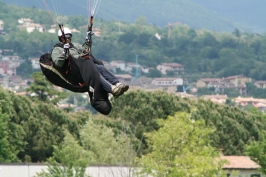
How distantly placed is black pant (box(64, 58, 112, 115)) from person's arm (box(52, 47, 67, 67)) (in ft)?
0.86

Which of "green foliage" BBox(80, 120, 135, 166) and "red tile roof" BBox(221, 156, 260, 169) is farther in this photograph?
"red tile roof" BBox(221, 156, 260, 169)

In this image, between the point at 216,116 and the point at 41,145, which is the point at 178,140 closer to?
the point at 41,145

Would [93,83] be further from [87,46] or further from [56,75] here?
[56,75]

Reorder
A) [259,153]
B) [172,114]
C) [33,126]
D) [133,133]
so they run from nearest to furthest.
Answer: [259,153] < [33,126] < [133,133] < [172,114]

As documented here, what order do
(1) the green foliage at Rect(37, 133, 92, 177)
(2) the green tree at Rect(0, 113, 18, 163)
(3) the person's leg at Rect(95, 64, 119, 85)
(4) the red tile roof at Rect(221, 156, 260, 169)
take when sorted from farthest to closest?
1. (4) the red tile roof at Rect(221, 156, 260, 169)
2. (2) the green tree at Rect(0, 113, 18, 163)
3. (1) the green foliage at Rect(37, 133, 92, 177)
4. (3) the person's leg at Rect(95, 64, 119, 85)

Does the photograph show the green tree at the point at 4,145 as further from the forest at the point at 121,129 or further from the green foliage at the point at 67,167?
the green foliage at the point at 67,167

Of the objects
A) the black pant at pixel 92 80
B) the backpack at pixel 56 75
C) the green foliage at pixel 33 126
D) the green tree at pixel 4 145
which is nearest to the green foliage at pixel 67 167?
the green tree at pixel 4 145

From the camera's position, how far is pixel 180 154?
174 ft

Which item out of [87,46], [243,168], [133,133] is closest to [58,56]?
[87,46]

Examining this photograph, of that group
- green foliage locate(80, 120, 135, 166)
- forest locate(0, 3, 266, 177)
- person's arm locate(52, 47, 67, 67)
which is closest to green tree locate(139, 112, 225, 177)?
forest locate(0, 3, 266, 177)

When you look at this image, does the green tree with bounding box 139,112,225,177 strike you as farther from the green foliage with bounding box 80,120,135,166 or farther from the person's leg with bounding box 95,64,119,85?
the person's leg with bounding box 95,64,119,85

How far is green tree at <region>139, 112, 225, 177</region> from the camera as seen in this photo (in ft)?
167

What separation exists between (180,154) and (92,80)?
33.3m

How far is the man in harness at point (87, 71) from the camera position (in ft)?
65.5
